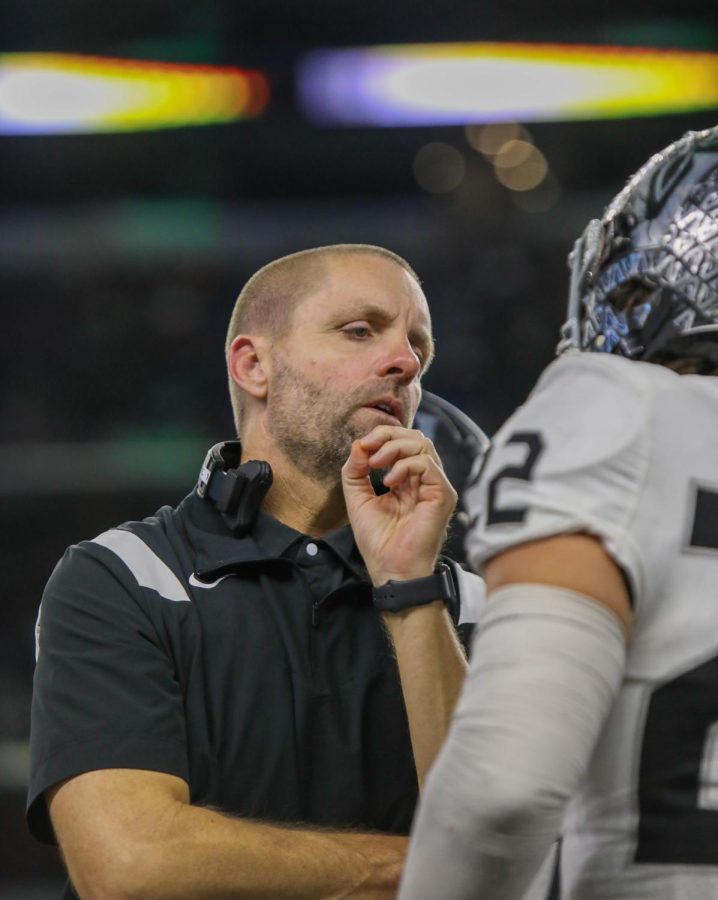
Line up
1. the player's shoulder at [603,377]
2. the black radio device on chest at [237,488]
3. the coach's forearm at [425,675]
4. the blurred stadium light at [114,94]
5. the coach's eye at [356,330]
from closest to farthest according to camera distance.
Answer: the player's shoulder at [603,377]
the coach's forearm at [425,675]
the black radio device on chest at [237,488]
the coach's eye at [356,330]
the blurred stadium light at [114,94]

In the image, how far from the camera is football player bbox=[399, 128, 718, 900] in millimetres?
969

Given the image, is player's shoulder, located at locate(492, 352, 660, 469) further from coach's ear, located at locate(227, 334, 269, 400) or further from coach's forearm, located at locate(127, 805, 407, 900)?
coach's ear, located at locate(227, 334, 269, 400)

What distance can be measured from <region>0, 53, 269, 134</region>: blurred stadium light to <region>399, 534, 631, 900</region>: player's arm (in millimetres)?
5787

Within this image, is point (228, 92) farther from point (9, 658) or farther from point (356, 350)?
point (356, 350)

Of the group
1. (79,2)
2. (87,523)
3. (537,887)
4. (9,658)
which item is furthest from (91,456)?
(537,887)

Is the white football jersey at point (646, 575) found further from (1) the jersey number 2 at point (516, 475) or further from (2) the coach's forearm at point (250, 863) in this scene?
(2) the coach's forearm at point (250, 863)

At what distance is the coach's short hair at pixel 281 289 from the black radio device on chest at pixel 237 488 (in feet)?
0.74

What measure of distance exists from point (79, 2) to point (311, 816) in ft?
18.6

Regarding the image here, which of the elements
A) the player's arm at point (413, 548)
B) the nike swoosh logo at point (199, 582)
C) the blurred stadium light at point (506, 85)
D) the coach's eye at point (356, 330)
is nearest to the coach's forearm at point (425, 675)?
the player's arm at point (413, 548)

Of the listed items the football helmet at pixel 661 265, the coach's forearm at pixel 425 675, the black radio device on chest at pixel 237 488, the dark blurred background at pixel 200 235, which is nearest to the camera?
the football helmet at pixel 661 265

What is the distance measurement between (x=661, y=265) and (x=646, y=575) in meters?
0.33

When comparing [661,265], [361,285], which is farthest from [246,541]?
[661,265]

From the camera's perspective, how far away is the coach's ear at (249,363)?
2242mm

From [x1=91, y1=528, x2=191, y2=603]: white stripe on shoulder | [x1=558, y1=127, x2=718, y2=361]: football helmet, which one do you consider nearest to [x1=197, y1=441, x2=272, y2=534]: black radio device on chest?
[x1=91, y1=528, x2=191, y2=603]: white stripe on shoulder
